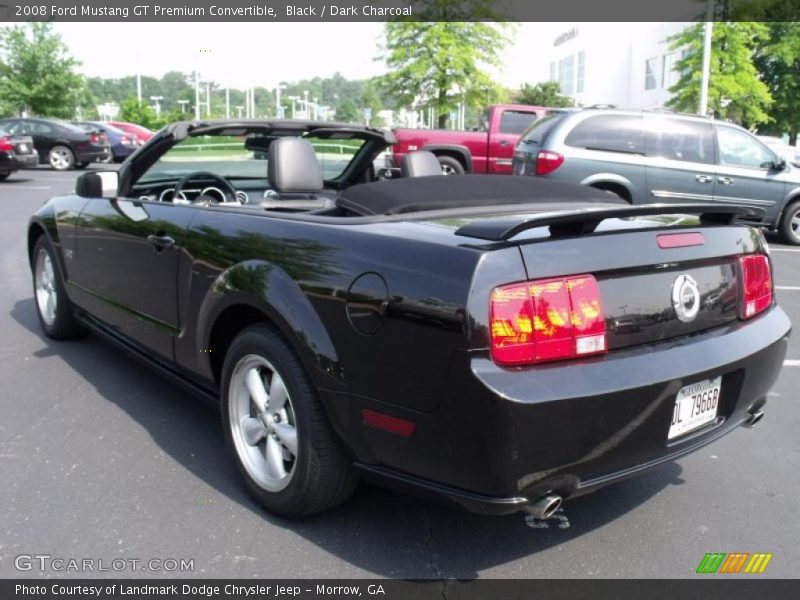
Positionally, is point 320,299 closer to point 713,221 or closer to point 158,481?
point 158,481

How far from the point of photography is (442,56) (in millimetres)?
23969

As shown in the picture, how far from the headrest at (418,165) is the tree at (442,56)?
66.6 ft

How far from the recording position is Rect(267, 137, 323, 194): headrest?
4.07 metres

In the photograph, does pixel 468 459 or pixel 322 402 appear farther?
pixel 322 402

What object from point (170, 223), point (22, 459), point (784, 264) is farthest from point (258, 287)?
point (784, 264)

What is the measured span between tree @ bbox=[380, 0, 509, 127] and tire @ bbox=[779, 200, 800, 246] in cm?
1430

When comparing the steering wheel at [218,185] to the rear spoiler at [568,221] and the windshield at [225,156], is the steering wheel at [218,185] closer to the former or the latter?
the windshield at [225,156]

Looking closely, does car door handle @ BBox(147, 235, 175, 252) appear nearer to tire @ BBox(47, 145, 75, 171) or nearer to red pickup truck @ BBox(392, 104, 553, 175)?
red pickup truck @ BBox(392, 104, 553, 175)

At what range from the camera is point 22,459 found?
141 inches

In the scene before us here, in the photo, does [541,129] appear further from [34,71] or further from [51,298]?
[34,71]

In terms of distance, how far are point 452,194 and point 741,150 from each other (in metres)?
8.86

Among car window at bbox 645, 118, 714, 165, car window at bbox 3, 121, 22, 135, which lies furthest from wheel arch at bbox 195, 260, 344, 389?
car window at bbox 3, 121, 22, 135

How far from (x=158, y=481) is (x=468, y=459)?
5.36 feet

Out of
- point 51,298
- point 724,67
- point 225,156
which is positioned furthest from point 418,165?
point 724,67
